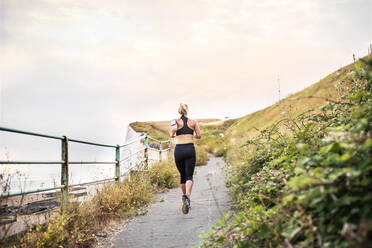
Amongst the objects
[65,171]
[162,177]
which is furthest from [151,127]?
[65,171]

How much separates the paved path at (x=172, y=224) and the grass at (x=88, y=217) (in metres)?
0.38

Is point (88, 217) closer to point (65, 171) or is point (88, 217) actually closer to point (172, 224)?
point (65, 171)

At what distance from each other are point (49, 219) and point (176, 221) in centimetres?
226

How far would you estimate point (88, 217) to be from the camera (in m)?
4.71

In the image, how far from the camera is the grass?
→ 3471 mm

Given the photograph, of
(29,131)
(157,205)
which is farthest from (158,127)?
(29,131)

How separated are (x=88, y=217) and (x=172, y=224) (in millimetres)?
1453

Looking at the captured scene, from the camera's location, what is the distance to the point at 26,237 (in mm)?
3402

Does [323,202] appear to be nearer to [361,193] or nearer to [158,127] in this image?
[361,193]

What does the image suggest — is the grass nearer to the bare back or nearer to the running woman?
the running woman

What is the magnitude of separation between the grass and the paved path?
38cm

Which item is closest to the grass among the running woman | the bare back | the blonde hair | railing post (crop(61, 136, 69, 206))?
railing post (crop(61, 136, 69, 206))

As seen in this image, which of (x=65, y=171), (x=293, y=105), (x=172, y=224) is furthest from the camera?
(x=293, y=105)

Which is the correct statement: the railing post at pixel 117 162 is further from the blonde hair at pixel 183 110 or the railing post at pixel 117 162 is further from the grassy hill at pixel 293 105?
the grassy hill at pixel 293 105
